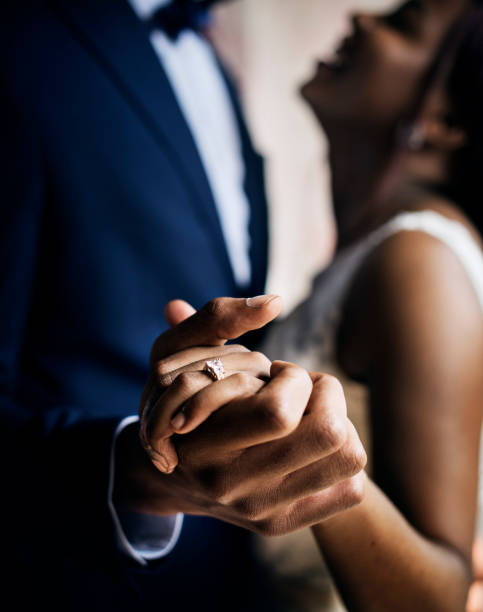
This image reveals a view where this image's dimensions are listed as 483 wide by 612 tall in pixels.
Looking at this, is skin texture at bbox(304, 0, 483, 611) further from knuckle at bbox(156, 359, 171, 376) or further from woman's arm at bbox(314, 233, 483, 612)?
knuckle at bbox(156, 359, 171, 376)

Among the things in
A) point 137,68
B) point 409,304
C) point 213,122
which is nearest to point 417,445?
point 409,304

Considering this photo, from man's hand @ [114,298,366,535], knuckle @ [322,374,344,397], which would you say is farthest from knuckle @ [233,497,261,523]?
knuckle @ [322,374,344,397]

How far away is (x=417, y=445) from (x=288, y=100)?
1.62m

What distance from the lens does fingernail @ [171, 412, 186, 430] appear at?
0.28m

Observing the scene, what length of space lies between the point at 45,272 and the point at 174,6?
474 mm

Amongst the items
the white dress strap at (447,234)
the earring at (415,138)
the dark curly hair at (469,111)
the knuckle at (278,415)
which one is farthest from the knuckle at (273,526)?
the earring at (415,138)

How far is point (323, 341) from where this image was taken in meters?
0.77

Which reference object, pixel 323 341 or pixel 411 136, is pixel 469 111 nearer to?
pixel 411 136

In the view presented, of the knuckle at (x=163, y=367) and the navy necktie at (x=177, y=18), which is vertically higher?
the navy necktie at (x=177, y=18)

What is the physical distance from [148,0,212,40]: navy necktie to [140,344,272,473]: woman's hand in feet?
2.01

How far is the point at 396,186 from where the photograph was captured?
0.96 metres

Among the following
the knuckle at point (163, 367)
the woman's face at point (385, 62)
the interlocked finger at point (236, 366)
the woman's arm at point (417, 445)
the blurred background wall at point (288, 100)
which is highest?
the knuckle at point (163, 367)

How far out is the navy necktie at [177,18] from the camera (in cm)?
70

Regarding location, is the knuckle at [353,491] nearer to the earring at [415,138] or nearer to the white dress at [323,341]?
the white dress at [323,341]
